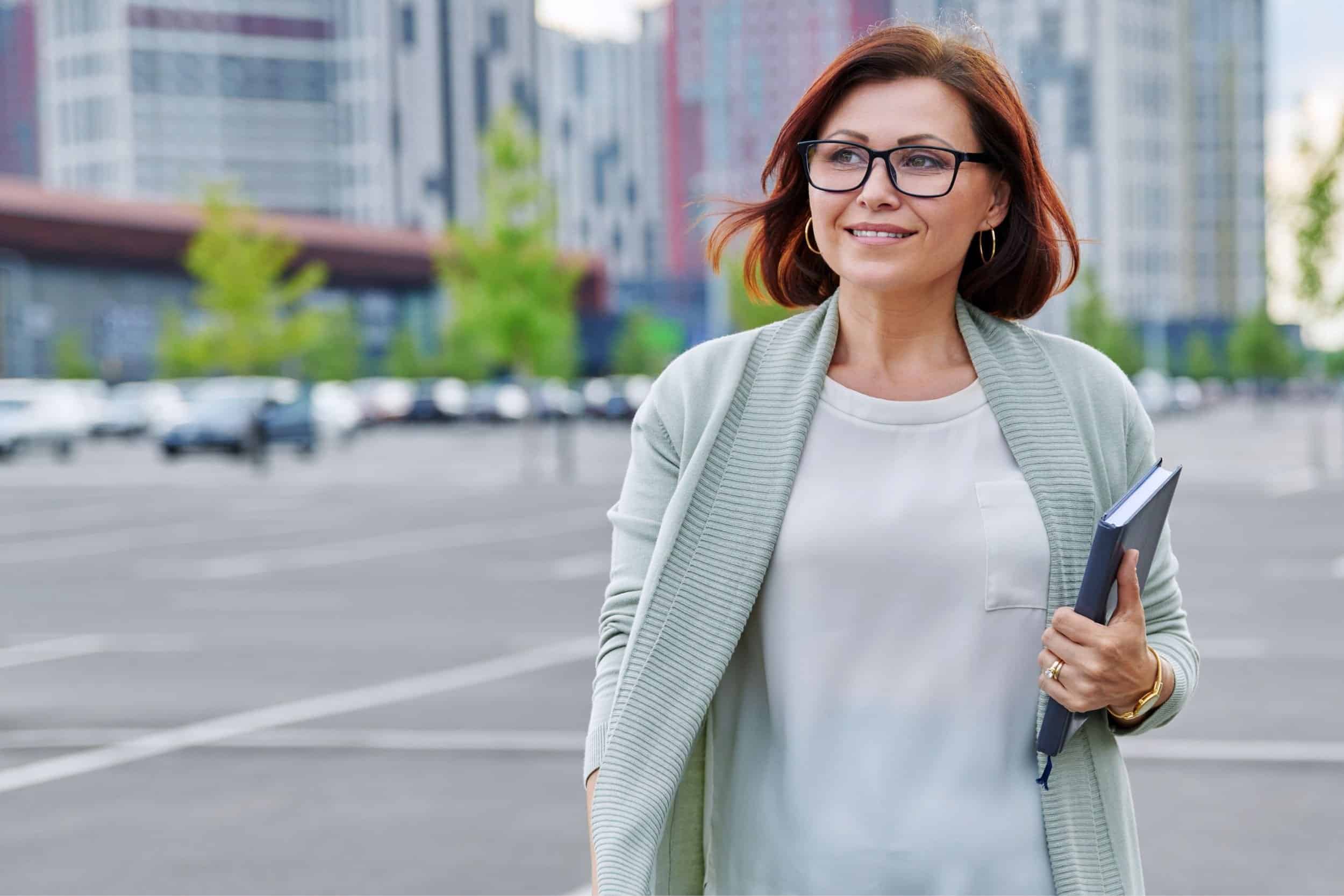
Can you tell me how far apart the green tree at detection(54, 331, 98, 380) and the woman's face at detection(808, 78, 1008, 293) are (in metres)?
68.0

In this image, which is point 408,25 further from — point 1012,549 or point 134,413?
point 1012,549

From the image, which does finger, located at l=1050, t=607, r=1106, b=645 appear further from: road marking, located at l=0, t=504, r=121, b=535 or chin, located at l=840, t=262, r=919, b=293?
road marking, located at l=0, t=504, r=121, b=535

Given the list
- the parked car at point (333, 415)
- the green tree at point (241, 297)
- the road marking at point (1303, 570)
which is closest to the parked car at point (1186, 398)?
the green tree at point (241, 297)

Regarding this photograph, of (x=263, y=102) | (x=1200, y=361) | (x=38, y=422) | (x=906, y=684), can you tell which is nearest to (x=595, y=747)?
(x=906, y=684)

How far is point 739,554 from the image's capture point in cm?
230

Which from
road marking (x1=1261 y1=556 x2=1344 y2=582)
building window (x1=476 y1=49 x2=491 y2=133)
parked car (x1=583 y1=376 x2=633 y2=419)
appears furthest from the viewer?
building window (x1=476 y1=49 x2=491 y2=133)

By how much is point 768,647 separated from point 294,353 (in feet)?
190

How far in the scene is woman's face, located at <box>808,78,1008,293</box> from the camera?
7.77ft

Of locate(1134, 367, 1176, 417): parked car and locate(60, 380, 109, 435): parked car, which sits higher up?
locate(60, 380, 109, 435): parked car

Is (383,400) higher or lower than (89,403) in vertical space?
lower

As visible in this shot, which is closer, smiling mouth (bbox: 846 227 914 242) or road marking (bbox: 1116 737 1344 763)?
smiling mouth (bbox: 846 227 914 242)

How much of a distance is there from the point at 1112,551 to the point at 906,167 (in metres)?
0.55

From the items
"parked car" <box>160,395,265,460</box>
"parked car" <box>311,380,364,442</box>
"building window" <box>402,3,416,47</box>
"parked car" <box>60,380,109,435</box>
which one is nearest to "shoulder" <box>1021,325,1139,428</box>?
"parked car" <box>160,395,265,460</box>

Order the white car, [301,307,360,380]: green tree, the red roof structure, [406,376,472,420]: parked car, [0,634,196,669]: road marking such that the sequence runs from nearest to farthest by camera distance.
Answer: [0,634,196,669]: road marking, the white car, [406,376,472,420]: parked car, the red roof structure, [301,307,360,380]: green tree
